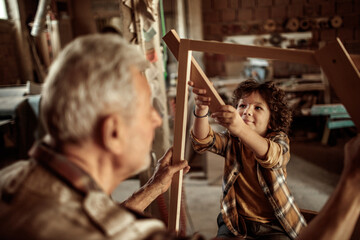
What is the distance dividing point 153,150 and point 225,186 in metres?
1.10

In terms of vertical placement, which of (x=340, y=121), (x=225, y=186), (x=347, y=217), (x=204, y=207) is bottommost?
(x=204, y=207)

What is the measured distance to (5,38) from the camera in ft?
18.9

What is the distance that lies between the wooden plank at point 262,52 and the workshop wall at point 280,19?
6.35 meters

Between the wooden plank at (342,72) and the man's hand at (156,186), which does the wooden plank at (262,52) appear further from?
the man's hand at (156,186)

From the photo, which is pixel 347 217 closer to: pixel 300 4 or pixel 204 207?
pixel 204 207

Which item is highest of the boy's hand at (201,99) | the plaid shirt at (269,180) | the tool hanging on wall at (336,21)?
the tool hanging on wall at (336,21)

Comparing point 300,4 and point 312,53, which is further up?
point 300,4

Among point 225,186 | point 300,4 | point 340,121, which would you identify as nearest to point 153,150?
point 225,186

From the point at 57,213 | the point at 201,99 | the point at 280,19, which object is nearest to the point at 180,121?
the point at 201,99

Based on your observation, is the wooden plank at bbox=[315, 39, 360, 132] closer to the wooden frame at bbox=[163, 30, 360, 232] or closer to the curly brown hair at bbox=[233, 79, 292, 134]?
the wooden frame at bbox=[163, 30, 360, 232]

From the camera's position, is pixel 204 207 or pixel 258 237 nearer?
pixel 258 237

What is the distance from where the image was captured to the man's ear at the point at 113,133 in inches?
30.3

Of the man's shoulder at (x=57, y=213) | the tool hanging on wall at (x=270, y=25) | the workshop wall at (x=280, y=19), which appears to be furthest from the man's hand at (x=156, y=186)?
the tool hanging on wall at (x=270, y=25)

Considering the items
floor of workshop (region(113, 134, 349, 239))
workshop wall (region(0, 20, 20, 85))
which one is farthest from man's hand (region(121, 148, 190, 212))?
workshop wall (region(0, 20, 20, 85))
